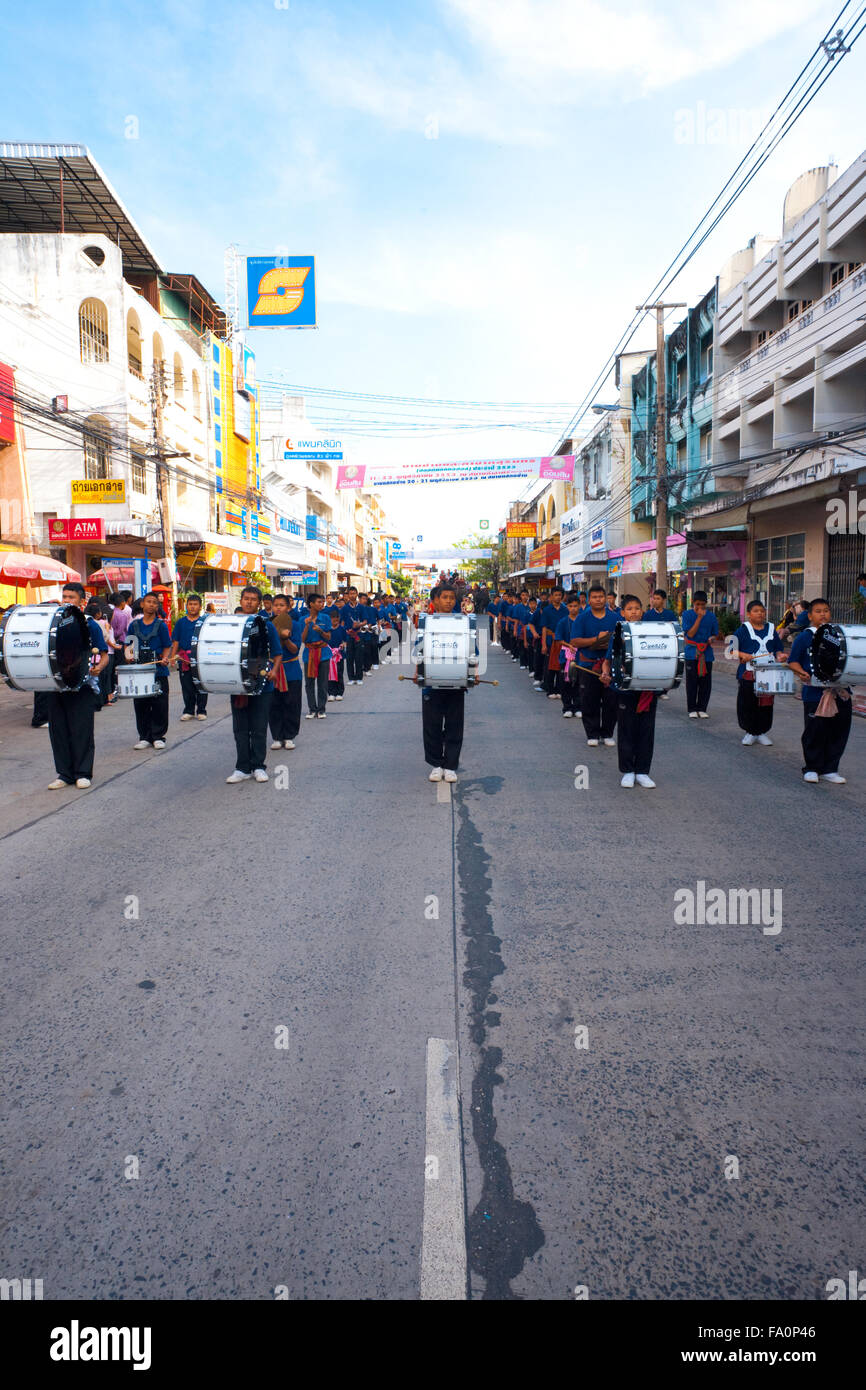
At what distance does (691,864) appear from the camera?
226 inches

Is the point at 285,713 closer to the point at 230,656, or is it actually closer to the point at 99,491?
the point at 230,656

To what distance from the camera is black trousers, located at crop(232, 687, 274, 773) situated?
8461 mm

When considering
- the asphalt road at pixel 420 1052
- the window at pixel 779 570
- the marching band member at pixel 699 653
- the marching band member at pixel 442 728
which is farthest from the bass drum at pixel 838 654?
the window at pixel 779 570

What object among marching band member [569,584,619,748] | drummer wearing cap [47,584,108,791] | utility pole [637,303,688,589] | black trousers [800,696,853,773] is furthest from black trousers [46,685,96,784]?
utility pole [637,303,688,589]

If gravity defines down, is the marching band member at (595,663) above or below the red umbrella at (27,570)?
below

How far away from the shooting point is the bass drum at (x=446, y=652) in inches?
311

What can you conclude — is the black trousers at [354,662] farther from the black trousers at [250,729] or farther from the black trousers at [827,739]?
the black trousers at [827,739]

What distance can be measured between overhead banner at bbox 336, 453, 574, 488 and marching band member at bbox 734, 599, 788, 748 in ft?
83.3

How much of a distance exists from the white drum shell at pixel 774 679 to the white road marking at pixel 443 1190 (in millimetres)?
6884

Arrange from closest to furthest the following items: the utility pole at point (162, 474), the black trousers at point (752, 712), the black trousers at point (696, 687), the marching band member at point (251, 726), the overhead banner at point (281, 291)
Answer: the marching band member at point (251, 726), the black trousers at point (752, 712), the black trousers at point (696, 687), the utility pole at point (162, 474), the overhead banner at point (281, 291)

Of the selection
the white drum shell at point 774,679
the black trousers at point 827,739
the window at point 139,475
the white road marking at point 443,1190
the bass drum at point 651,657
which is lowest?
the white road marking at point 443,1190

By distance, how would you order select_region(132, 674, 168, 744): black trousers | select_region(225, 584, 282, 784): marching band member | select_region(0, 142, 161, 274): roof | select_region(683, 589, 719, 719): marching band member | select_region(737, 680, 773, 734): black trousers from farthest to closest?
1. select_region(0, 142, 161, 274): roof
2. select_region(683, 589, 719, 719): marching band member
3. select_region(132, 674, 168, 744): black trousers
4. select_region(737, 680, 773, 734): black trousers
5. select_region(225, 584, 282, 784): marching band member

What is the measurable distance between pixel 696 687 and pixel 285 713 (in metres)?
6.17

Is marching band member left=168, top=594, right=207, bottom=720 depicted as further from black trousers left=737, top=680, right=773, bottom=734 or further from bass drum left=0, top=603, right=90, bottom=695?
black trousers left=737, top=680, right=773, bottom=734
